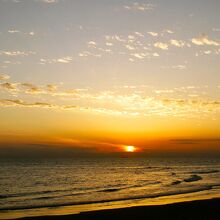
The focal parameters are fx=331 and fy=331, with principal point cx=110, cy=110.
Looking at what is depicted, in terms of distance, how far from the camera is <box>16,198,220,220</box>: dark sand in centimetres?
2491

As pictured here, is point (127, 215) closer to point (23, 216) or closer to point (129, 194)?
point (23, 216)

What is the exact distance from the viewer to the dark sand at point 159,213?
81.7 ft

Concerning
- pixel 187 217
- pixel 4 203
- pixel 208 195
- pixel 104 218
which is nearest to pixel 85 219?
pixel 104 218

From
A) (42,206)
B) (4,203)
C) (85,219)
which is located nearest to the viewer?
(85,219)

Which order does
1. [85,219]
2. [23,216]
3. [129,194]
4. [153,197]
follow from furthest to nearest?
[129,194] → [153,197] → [23,216] → [85,219]

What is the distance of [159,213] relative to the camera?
26547mm

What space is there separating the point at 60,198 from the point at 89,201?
169 inches

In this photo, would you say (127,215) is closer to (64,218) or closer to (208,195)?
(64,218)

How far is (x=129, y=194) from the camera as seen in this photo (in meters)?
40.2

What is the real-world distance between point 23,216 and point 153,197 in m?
16.2

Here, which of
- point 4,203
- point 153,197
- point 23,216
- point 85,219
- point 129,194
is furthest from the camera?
point 129,194

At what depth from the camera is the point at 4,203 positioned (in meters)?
33.4

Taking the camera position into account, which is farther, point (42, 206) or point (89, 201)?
point (89, 201)

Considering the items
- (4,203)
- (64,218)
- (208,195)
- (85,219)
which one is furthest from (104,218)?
(208,195)
